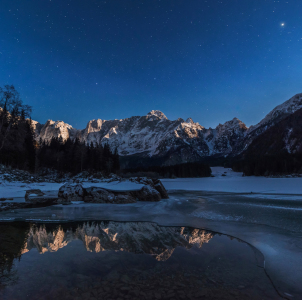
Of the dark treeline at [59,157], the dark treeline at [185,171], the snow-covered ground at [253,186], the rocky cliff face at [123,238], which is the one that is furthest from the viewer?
the dark treeline at [185,171]

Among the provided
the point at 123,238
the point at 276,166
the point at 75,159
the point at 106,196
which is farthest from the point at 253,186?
the point at 276,166

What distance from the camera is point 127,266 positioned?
402cm

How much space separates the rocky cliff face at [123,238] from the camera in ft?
16.9

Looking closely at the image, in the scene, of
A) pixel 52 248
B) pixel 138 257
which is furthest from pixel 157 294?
pixel 52 248

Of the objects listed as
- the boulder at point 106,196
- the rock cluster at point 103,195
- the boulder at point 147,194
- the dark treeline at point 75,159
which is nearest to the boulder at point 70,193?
the rock cluster at point 103,195

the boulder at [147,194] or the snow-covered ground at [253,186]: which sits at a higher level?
the boulder at [147,194]

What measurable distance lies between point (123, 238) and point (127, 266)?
2126 mm

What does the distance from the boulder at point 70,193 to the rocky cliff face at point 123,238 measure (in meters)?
9.49

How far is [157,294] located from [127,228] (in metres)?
4.66

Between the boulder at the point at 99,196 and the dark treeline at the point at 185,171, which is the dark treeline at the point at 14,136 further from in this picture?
the dark treeline at the point at 185,171

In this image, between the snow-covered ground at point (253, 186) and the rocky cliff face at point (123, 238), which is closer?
the rocky cliff face at point (123, 238)

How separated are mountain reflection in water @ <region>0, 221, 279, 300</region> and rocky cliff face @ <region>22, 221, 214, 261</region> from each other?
3 centimetres

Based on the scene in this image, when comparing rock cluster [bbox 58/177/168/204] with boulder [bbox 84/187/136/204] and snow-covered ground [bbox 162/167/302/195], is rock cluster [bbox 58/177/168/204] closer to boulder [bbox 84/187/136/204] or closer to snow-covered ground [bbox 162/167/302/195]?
boulder [bbox 84/187/136/204]

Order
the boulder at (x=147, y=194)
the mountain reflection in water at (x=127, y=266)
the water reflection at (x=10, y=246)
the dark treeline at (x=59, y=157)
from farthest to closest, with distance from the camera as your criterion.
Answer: the dark treeline at (x=59, y=157), the boulder at (x=147, y=194), the water reflection at (x=10, y=246), the mountain reflection in water at (x=127, y=266)
